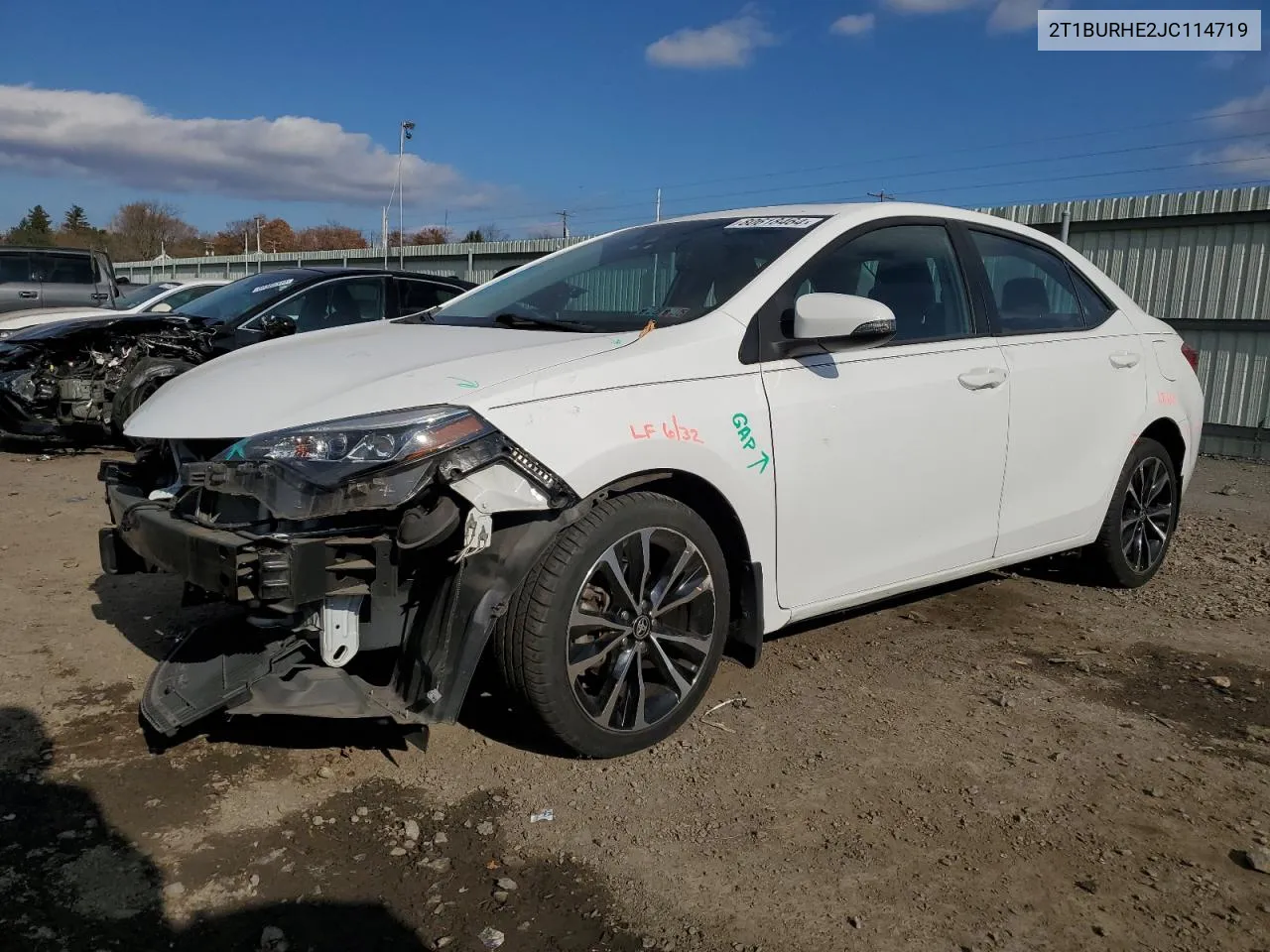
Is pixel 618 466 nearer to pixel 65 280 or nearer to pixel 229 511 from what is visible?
pixel 229 511

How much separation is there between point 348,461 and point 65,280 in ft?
48.2

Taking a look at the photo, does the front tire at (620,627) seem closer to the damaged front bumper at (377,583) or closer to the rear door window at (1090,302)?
the damaged front bumper at (377,583)

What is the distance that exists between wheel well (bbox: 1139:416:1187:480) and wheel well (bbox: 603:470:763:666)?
8.78 feet

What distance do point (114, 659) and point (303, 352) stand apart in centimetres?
153

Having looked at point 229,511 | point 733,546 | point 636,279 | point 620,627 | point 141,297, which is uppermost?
point 636,279

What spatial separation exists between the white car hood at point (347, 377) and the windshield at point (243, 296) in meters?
5.23

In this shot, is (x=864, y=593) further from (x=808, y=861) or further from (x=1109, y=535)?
(x=1109, y=535)

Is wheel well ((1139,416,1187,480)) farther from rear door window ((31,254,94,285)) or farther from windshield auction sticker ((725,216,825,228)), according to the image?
rear door window ((31,254,94,285))

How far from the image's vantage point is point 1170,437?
524 centimetres

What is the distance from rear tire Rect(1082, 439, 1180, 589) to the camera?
4.96 meters

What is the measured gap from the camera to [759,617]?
346 centimetres

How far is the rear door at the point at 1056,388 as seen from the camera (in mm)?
4293

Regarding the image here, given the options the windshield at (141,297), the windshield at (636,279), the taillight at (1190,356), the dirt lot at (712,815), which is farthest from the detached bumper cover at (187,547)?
the windshield at (141,297)

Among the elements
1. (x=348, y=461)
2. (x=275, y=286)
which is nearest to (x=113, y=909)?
(x=348, y=461)
